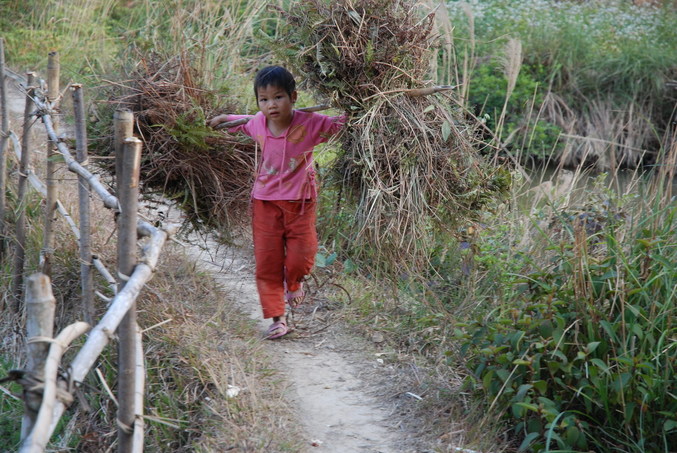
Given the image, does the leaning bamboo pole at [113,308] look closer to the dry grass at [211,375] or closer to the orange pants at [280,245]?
the dry grass at [211,375]

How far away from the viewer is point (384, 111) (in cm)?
274

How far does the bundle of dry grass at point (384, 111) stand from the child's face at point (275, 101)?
20 centimetres

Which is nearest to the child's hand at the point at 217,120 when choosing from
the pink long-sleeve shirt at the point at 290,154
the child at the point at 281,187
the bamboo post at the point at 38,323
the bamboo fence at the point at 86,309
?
the child at the point at 281,187

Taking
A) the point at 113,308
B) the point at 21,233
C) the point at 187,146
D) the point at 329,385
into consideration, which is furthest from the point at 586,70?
the point at 113,308

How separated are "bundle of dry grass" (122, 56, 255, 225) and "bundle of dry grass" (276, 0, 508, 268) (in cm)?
60

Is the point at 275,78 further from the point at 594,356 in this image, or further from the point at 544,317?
the point at 594,356

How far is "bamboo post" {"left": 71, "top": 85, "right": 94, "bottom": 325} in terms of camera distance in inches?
107

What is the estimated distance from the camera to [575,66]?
8359 mm

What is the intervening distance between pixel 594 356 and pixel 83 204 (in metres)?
2.04

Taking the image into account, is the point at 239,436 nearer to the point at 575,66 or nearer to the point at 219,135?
the point at 219,135

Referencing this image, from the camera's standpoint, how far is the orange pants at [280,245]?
317 centimetres

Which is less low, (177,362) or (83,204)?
(83,204)

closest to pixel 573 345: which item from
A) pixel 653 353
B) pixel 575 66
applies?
pixel 653 353

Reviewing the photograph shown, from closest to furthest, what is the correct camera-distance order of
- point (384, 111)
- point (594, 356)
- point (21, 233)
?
point (594, 356) < point (384, 111) < point (21, 233)
